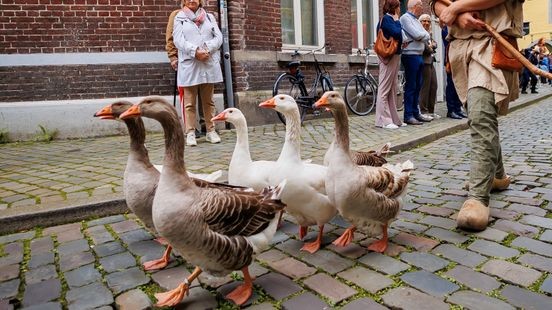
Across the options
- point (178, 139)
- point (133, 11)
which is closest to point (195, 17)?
point (133, 11)

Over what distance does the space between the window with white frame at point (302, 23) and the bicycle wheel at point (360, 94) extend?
1.38 meters

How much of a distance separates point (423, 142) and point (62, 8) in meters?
6.87

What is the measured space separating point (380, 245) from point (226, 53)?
674cm

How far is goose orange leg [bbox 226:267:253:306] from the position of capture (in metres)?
2.46

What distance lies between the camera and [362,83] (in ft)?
39.3

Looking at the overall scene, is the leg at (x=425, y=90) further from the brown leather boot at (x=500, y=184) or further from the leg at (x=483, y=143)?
the leg at (x=483, y=143)

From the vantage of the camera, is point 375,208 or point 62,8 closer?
point 375,208

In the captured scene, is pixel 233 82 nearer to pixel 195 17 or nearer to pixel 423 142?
pixel 195 17

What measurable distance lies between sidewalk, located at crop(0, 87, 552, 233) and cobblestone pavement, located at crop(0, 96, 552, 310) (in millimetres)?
167

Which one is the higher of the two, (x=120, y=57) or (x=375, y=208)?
(x=120, y=57)

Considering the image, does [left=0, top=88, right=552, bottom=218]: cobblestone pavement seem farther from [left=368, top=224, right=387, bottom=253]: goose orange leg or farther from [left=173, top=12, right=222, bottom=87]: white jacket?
[left=368, top=224, right=387, bottom=253]: goose orange leg

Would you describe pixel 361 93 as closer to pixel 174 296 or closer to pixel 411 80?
pixel 411 80

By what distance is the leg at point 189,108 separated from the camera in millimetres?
7516

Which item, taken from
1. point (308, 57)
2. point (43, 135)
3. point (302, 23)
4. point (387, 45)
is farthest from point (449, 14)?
point (302, 23)
